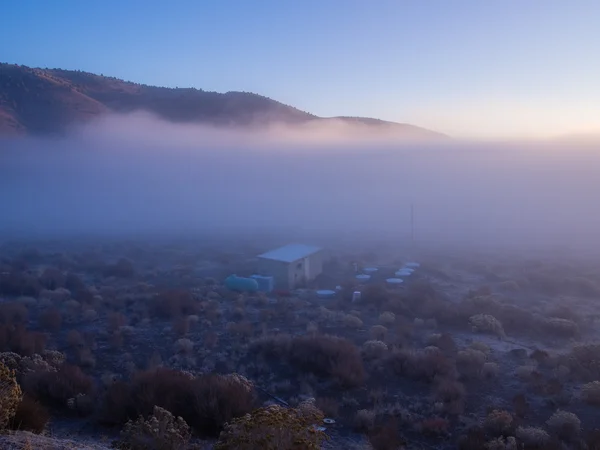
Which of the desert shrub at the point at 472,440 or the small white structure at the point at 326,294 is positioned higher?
the desert shrub at the point at 472,440

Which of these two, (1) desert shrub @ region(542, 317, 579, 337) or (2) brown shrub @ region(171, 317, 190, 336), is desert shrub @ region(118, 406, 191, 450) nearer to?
(2) brown shrub @ region(171, 317, 190, 336)

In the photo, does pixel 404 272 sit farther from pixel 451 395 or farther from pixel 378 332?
pixel 451 395

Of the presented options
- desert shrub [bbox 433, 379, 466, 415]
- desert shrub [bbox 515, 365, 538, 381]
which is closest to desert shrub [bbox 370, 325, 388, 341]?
desert shrub [bbox 515, 365, 538, 381]

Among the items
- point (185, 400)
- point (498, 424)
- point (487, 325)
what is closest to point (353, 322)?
point (487, 325)

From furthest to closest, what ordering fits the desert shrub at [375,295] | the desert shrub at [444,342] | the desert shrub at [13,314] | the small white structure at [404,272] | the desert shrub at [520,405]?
the small white structure at [404,272]
the desert shrub at [375,295]
the desert shrub at [13,314]
the desert shrub at [444,342]
the desert shrub at [520,405]

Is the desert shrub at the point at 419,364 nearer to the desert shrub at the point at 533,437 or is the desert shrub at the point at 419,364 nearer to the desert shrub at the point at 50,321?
the desert shrub at the point at 533,437

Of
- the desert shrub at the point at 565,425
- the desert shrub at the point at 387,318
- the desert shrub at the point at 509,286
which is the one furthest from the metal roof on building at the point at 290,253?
the desert shrub at the point at 565,425

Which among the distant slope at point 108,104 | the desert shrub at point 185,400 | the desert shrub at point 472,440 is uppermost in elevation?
the distant slope at point 108,104
